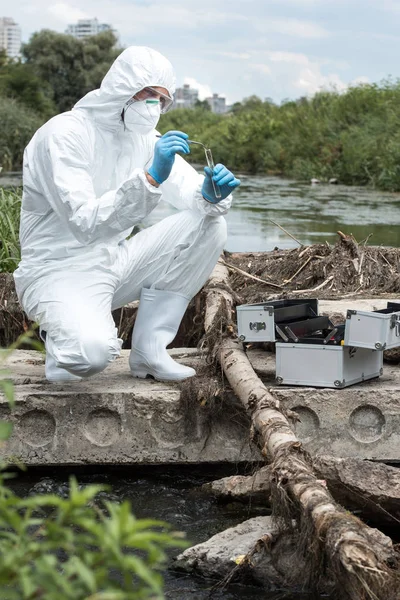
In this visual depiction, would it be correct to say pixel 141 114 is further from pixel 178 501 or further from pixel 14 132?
pixel 14 132

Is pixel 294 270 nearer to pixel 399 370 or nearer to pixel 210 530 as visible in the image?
pixel 399 370

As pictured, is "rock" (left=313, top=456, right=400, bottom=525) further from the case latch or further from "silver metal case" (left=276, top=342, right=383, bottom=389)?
the case latch

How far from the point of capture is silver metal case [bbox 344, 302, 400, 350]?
3957 mm

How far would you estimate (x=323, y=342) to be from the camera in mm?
4195

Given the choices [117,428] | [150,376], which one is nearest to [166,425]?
[117,428]

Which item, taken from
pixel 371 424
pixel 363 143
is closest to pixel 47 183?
pixel 371 424

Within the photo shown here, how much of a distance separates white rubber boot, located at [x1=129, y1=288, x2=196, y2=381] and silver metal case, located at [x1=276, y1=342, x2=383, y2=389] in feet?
1.55

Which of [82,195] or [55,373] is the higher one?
[82,195]

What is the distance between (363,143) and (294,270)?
1544 centimetres

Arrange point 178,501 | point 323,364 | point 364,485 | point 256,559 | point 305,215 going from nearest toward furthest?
1. point 256,559
2. point 364,485
3. point 178,501
4. point 323,364
5. point 305,215

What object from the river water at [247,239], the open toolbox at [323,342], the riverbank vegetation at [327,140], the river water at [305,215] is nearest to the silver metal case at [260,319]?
the open toolbox at [323,342]

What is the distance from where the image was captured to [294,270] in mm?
6531

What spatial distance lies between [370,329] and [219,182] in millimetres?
945

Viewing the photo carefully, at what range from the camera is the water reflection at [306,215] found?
37.4ft
